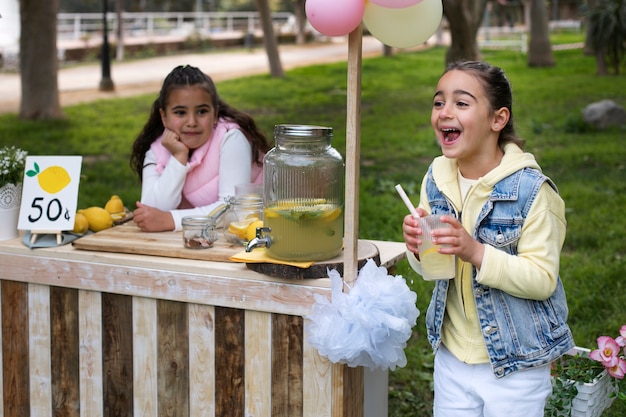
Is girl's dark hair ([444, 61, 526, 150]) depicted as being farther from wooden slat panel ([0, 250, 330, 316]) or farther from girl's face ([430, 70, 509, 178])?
wooden slat panel ([0, 250, 330, 316])

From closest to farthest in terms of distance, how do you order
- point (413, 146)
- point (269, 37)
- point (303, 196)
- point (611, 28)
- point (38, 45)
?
point (303, 196)
point (413, 146)
point (38, 45)
point (611, 28)
point (269, 37)

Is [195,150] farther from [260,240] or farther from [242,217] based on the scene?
[260,240]

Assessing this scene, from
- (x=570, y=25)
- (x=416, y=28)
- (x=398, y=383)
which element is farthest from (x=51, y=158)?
(x=570, y=25)

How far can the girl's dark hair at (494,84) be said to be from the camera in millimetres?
2250

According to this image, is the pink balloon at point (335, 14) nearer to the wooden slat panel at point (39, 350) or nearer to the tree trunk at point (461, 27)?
the wooden slat panel at point (39, 350)

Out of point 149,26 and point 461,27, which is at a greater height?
point 149,26

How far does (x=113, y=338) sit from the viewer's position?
2758 millimetres

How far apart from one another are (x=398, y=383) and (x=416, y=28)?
205cm

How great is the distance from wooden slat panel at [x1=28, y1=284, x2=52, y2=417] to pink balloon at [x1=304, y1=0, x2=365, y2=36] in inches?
52.5

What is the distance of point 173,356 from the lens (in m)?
2.67

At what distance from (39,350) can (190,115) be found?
1.06m

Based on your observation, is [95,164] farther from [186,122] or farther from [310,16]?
[310,16]

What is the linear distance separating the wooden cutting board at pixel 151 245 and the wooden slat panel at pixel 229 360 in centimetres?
19

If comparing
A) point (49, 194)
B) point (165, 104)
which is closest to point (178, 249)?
point (49, 194)
